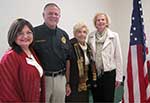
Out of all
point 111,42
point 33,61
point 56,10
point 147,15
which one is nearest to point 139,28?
point 111,42

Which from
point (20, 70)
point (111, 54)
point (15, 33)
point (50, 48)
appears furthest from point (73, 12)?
point (20, 70)

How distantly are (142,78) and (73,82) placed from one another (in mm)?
856

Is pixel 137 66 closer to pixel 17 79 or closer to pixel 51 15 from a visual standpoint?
pixel 51 15

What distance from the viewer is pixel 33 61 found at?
2229 millimetres

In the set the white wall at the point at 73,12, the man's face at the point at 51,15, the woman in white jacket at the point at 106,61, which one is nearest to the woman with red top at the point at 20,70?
the man's face at the point at 51,15

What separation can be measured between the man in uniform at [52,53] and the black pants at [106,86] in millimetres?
576

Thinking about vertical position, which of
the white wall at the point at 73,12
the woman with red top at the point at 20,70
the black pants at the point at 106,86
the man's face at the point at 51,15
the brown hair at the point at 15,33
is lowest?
the black pants at the point at 106,86

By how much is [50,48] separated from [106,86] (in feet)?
3.01

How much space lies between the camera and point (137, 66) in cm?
262

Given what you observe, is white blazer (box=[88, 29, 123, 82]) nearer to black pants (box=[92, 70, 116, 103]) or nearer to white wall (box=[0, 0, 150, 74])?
black pants (box=[92, 70, 116, 103])

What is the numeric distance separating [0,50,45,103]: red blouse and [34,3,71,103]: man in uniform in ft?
1.43

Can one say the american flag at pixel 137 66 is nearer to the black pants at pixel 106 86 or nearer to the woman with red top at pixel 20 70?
the black pants at pixel 106 86

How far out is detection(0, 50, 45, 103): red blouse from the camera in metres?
2.04

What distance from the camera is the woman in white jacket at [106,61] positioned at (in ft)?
10.3
